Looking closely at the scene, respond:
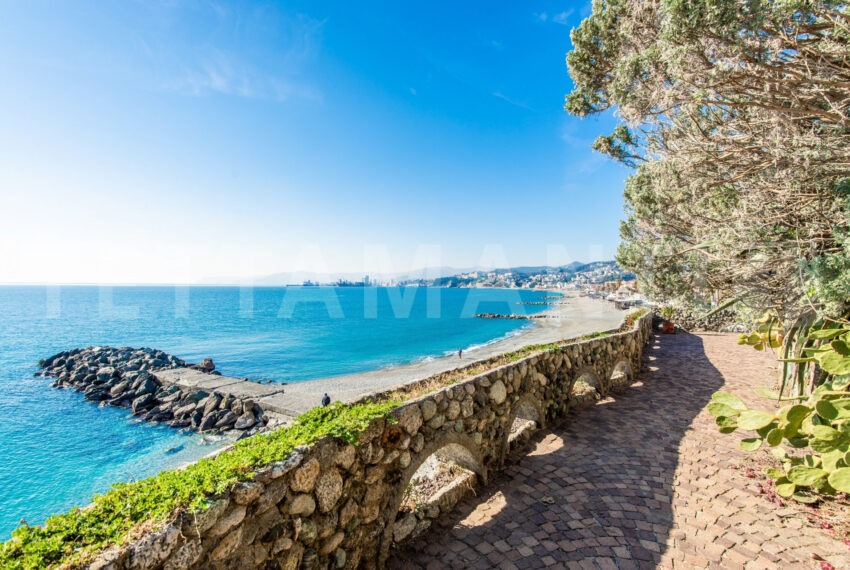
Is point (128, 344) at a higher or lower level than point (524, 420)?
lower

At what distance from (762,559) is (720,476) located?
1894mm

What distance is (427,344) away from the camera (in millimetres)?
37844

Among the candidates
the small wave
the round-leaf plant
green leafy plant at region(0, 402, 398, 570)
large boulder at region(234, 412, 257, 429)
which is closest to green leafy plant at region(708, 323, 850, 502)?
the round-leaf plant

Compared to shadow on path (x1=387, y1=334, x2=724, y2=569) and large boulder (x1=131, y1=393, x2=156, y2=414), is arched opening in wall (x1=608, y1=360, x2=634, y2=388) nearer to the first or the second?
shadow on path (x1=387, y1=334, x2=724, y2=569)

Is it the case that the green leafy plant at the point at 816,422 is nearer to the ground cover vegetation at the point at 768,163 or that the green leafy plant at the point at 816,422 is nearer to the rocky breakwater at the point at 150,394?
the ground cover vegetation at the point at 768,163

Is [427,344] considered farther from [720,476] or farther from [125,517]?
[125,517]

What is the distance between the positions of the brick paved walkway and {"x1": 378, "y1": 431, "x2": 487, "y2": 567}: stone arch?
0.28m

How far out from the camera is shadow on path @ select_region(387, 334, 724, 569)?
12.9 feet

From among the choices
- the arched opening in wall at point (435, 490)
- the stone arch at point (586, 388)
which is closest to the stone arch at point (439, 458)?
the arched opening in wall at point (435, 490)

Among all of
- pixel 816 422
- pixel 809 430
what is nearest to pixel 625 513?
pixel 809 430

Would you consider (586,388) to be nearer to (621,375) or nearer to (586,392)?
(586,392)

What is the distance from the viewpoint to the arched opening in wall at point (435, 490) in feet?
14.3

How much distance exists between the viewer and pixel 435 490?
17.0ft

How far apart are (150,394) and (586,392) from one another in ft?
66.5
